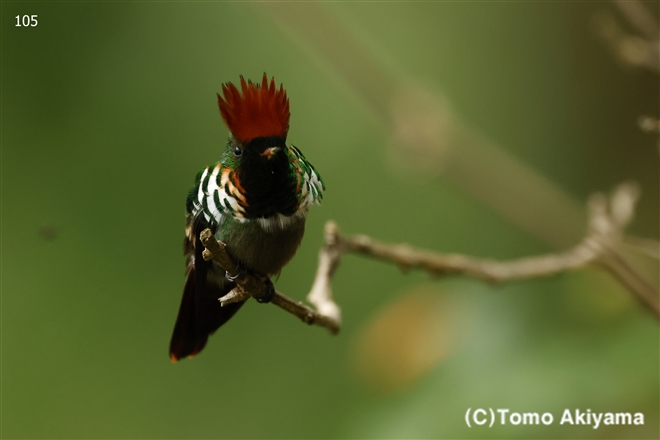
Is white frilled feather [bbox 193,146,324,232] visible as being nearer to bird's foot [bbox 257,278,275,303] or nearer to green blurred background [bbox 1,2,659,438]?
bird's foot [bbox 257,278,275,303]

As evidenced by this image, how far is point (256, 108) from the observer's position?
1.03 metres

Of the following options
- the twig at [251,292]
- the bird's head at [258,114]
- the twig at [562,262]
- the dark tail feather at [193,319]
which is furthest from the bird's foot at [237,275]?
the twig at [562,262]

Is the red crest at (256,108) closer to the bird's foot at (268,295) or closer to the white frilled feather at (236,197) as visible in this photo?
the white frilled feather at (236,197)

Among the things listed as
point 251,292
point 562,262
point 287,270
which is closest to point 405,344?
point 562,262

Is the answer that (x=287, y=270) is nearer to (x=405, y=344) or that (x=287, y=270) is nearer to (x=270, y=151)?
(x=405, y=344)

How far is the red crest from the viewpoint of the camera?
1.03 metres

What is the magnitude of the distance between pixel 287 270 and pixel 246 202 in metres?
1.79

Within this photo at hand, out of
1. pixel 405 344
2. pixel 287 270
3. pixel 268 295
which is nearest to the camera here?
pixel 268 295

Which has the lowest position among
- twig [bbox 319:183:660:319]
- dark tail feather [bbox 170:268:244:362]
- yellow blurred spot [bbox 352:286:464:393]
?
A: dark tail feather [bbox 170:268:244:362]

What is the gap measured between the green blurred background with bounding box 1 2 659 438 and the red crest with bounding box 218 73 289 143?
2.05 feet

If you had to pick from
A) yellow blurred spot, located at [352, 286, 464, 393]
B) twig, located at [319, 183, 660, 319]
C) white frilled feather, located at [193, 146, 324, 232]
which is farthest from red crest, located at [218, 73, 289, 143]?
yellow blurred spot, located at [352, 286, 464, 393]

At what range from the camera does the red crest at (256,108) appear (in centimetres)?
103

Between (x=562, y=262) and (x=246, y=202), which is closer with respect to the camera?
(x=246, y=202)

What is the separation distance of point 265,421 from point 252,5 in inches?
73.1
